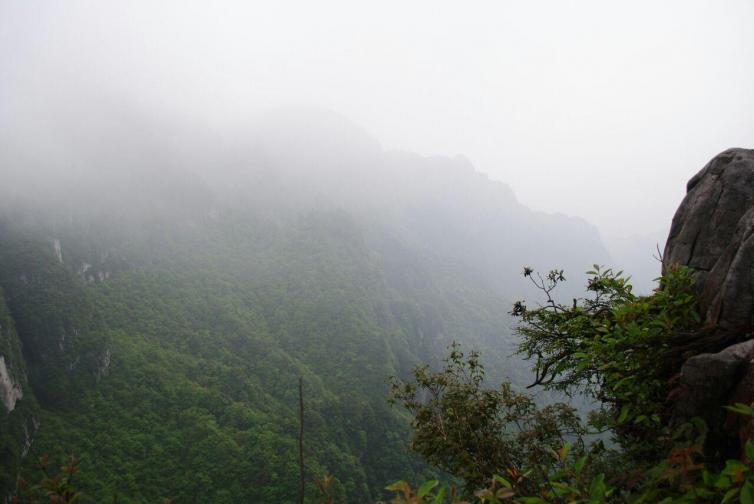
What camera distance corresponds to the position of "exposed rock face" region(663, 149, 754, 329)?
3.71 meters

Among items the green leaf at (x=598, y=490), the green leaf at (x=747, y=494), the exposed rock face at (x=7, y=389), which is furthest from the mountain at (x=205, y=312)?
the green leaf at (x=747, y=494)

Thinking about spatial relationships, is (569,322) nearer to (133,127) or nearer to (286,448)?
(286,448)

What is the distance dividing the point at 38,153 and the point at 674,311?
154m

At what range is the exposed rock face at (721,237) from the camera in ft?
12.2

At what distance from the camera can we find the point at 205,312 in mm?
80688

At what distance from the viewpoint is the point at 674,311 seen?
3.99 metres

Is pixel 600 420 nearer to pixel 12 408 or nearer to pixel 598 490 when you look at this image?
pixel 598 490

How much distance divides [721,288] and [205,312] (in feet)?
286

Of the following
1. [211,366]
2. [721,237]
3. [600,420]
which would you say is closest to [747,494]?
[600,420]

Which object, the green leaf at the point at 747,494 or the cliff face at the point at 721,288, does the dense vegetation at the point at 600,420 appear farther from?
the cliff face at the point at 721,288

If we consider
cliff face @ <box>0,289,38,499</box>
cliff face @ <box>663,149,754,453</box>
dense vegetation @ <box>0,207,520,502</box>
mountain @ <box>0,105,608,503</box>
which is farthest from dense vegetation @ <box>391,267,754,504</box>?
cliff face @ <box>0,289,38,499</box>

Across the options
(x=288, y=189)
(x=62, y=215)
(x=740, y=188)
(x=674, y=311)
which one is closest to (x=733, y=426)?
(x=674, y=311)

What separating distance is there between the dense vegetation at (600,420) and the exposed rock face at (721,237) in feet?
0.84

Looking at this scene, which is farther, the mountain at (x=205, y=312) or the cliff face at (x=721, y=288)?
the mountain at (x=205, y=312)
